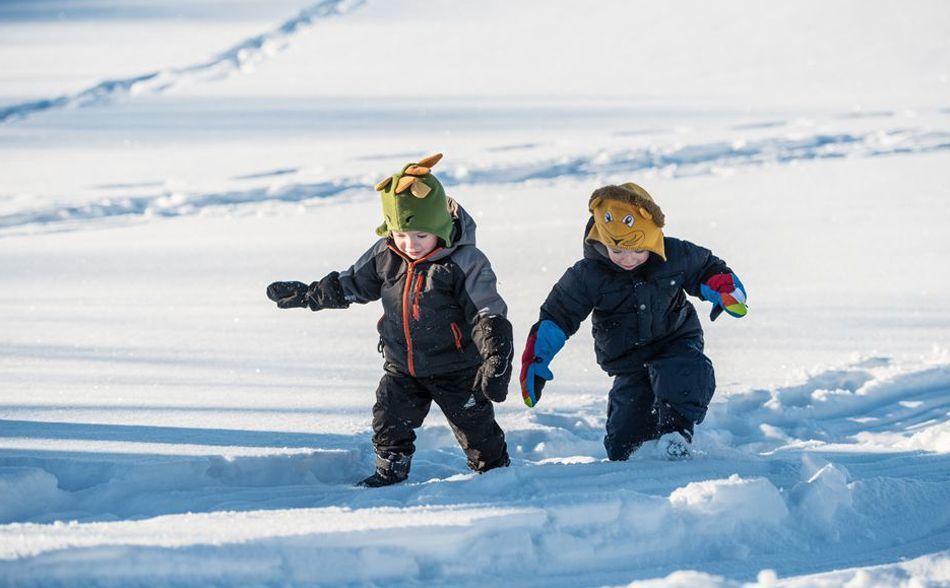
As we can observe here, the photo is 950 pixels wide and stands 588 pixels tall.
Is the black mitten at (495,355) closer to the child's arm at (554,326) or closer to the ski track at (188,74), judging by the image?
the child's arm at (554,326)

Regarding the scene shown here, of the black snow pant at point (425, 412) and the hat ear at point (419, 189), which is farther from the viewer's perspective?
the black snow pant at point (425, 412)

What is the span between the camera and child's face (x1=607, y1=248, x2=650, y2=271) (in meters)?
3.30

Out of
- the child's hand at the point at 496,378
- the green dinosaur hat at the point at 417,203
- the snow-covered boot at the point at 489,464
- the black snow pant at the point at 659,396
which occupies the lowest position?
the snow-covered boot at the point at 489,464

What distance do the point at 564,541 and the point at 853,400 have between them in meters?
2.01

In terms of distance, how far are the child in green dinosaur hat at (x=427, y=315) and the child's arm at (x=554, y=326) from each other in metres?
0.14

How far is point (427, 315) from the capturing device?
3.22 meters

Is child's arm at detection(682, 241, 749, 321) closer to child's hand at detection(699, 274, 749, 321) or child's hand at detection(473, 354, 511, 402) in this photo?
child's hand at detection(699, 274, 749, 321)

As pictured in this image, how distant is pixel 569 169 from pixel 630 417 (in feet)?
18.1

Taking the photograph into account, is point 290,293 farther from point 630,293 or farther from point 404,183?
point 630,293

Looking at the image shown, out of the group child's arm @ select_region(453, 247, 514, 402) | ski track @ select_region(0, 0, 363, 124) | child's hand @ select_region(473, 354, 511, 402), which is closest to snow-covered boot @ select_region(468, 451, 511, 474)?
child's arm @ select_region(453, 247, 514, 402)

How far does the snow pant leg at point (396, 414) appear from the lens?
131 inches

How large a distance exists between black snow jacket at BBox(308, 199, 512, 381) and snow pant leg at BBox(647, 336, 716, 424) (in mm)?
563

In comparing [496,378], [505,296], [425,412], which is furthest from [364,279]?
[505,296]

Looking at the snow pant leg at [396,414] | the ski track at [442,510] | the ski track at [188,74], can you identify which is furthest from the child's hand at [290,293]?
the ski track at [188,74]
